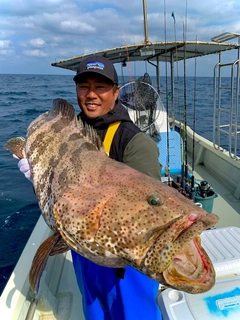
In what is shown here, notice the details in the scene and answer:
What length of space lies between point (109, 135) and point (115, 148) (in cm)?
11

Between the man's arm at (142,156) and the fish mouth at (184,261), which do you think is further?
the man's arm at (142,156)

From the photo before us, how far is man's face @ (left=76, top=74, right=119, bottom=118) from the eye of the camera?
2152 millimetres

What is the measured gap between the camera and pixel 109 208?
1.52m

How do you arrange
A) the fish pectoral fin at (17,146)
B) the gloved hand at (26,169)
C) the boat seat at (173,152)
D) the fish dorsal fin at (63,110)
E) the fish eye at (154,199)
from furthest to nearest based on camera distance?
the boat seat at (173,152), the fish pectoral fin at (17,146), the gloved hand at (26,169), the fish dorsal fin at (63,110), the fish eye at (154,199)

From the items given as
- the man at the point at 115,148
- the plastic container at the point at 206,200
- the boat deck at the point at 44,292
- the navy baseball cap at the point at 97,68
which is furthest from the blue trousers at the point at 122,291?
the plastic container at the point at 206,200

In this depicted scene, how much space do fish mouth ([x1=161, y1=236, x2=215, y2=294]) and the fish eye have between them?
243 mm

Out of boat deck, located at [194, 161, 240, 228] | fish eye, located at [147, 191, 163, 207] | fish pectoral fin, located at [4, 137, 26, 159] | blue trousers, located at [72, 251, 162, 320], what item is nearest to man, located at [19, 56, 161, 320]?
blue trousers, located at [72, 251, 162, 320]

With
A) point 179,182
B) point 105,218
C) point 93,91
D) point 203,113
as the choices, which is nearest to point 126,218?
point 105,218

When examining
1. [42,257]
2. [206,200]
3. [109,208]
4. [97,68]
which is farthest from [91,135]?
[206,200]

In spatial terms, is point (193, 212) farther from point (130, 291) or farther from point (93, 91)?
point (93, 91)

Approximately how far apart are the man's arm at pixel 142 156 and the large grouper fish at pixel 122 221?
7.8 inches

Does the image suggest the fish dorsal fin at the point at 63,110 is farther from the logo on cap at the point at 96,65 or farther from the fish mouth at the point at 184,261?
the fish mouth at the point at 184,261

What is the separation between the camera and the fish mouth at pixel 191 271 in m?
1.31

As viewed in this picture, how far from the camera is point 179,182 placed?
5.07 meters
